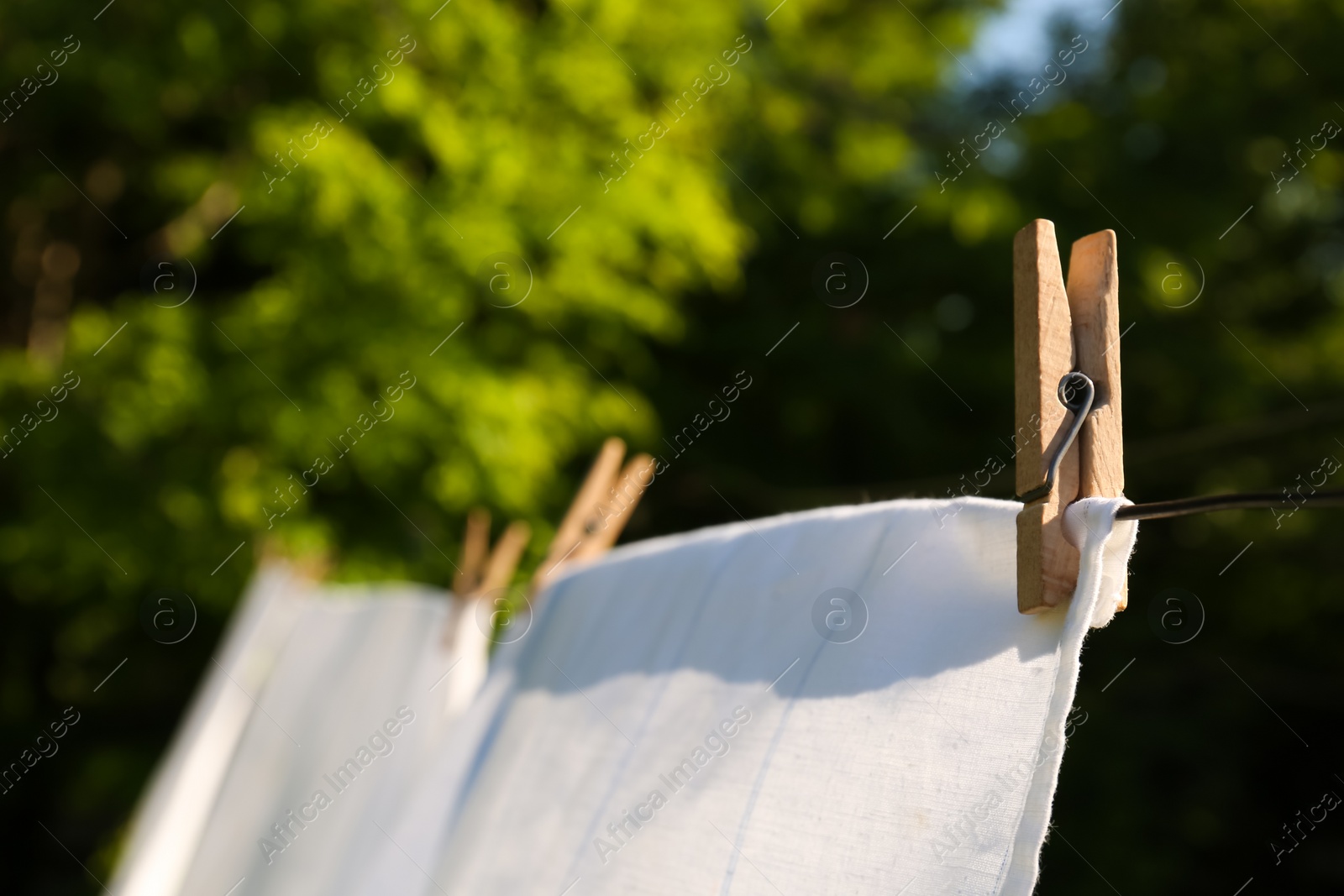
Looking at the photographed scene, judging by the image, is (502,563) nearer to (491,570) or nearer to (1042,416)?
(491,570)

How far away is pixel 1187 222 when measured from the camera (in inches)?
200

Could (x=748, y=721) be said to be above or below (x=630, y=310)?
below

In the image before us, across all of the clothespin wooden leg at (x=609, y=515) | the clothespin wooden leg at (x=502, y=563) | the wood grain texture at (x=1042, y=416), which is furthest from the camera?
the clothespin wooden leg at (x=502, y=563)

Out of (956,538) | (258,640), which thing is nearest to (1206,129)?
(258,640)

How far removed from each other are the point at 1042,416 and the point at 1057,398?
0.05ft


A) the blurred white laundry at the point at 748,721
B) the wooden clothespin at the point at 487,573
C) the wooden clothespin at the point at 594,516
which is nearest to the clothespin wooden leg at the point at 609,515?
the wooden clothespin at the point at 594,516

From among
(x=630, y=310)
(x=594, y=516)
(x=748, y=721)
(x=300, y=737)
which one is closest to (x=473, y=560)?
(x=594, y=516)

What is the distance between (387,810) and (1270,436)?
4662 millimetres

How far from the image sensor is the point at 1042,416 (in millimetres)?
632

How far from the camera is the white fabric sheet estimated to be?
66 centimetres

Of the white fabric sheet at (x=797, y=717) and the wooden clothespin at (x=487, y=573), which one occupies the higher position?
the wooden clothespin at (x=487, y=573)

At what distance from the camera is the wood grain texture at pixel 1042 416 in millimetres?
633

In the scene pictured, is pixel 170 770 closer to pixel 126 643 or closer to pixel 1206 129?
pixel 126 643

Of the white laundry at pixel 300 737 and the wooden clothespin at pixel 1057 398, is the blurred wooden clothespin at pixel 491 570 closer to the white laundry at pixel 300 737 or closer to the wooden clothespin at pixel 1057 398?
the white laundry at pixel 300 737
